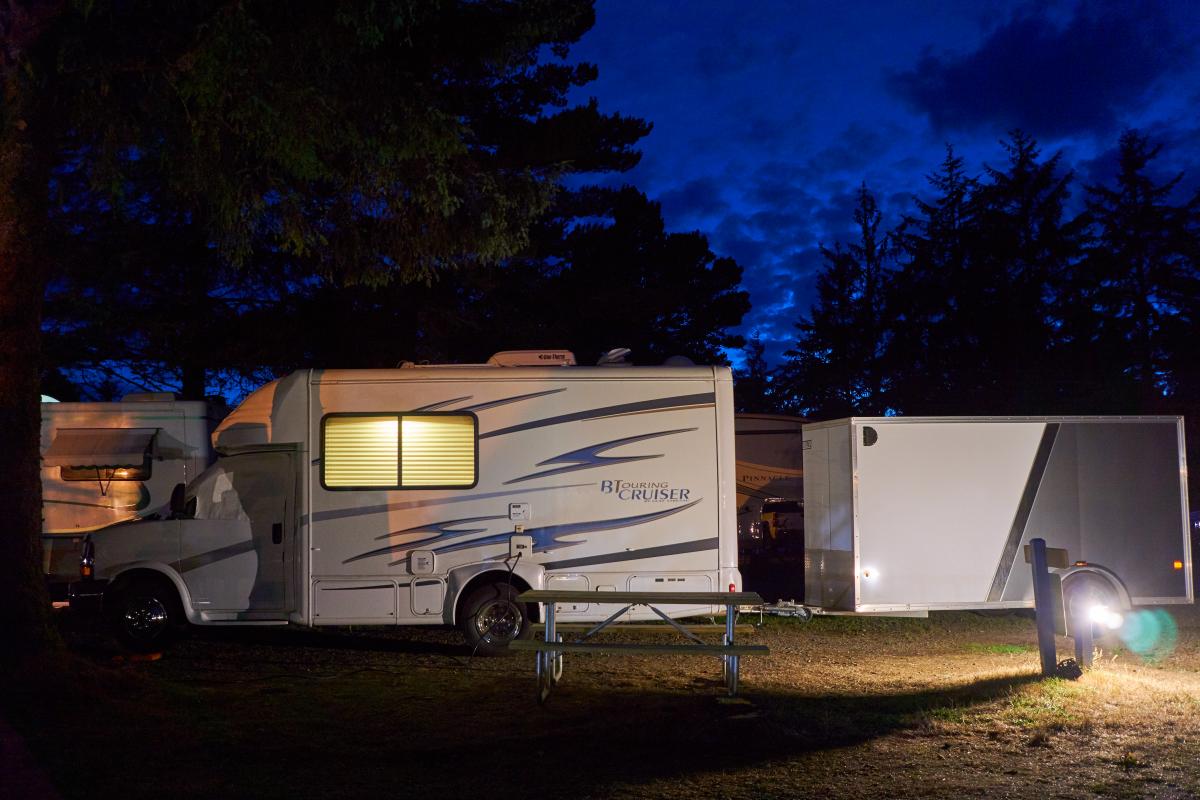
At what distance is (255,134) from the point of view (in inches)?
382

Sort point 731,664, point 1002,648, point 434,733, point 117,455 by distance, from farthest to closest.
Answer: point 117,455, point 1002,648, point 731,664, point 434,733

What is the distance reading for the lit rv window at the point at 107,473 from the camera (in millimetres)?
14086

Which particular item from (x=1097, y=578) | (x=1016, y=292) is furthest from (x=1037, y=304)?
(x=1097, y=578)

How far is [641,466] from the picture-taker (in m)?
10.7

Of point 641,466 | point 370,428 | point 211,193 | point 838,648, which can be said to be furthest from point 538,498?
point 211,193

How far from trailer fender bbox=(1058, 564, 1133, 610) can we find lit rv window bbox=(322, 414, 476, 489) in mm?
6295

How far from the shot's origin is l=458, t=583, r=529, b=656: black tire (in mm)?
10602

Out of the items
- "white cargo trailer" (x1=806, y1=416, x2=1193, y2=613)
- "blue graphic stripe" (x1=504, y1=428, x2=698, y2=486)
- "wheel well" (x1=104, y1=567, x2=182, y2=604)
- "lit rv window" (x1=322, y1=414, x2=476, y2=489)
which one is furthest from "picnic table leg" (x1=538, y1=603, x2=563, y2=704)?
"wheel well" (x1=104, y1=567, x2=182, y2=604)

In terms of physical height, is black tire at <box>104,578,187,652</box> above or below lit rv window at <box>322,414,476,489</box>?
below

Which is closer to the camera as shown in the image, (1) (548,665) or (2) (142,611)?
(1) (548,665)

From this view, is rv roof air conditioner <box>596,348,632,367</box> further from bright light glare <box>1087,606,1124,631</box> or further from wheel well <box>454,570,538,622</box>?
A: bright light glare <box>1087,606,1124,631</box>

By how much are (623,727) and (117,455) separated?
941 centimetres

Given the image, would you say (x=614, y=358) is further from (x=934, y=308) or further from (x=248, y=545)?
(x=934, y=308)

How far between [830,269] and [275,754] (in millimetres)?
38485
